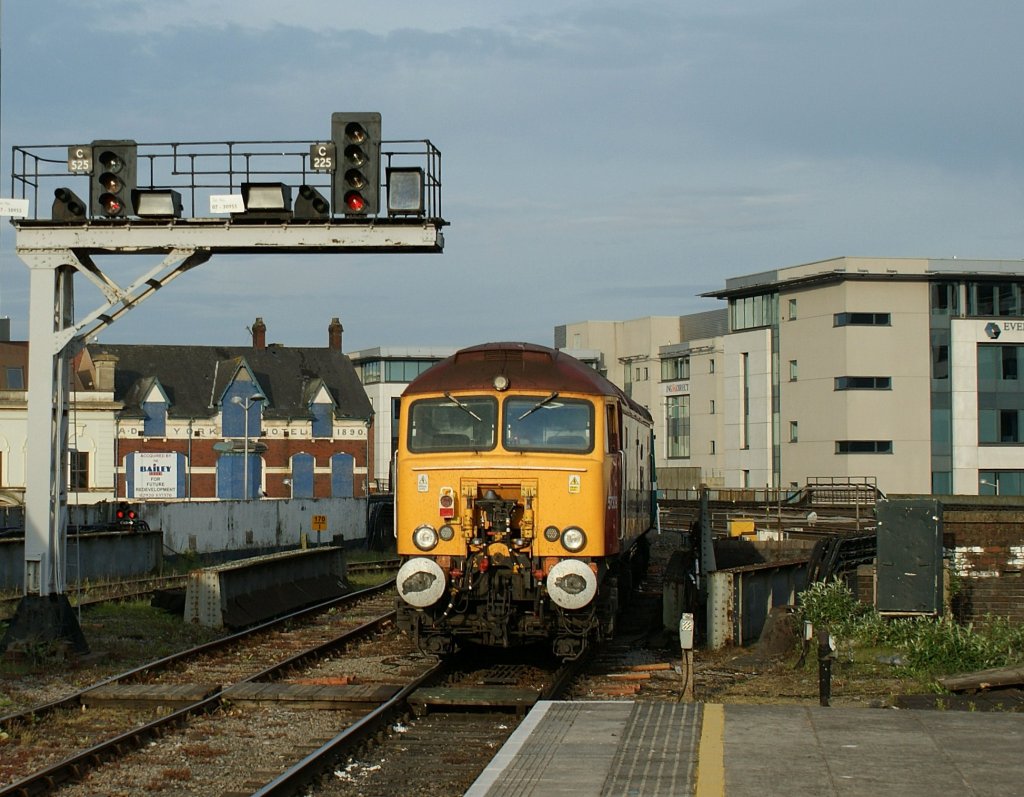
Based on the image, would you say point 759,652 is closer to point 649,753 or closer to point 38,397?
point 649,753

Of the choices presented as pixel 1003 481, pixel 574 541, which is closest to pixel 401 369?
pixel 1003 481

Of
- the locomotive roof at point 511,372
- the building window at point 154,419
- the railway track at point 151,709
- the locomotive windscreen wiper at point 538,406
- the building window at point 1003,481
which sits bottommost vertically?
the railway track at point 151,709

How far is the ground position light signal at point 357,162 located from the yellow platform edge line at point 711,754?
761cm

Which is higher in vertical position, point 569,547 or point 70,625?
point 569,547

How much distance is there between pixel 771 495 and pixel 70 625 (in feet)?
177

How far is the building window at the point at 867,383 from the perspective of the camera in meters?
68.0

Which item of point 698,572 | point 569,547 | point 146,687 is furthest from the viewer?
point 698,572

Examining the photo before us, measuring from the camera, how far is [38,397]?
16500 mm

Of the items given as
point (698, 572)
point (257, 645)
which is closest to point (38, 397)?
point (257, 645)

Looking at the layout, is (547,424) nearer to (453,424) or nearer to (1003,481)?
(453,424)

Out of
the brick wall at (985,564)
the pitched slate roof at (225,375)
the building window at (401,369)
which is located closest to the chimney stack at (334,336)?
A: the pitched slate roof at (225,375)

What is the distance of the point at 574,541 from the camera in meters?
14.8

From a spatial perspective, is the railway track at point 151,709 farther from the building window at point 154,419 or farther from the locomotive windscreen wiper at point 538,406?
the building window at point 154,419

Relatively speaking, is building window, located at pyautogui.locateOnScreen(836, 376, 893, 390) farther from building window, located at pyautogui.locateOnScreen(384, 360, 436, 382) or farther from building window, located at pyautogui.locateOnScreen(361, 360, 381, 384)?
building window, located at pyautogui.locateOnScreen(361, 360, 381, 384)
